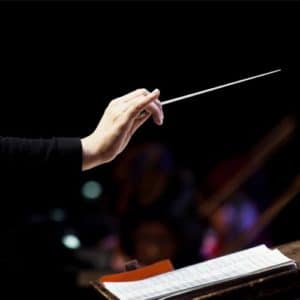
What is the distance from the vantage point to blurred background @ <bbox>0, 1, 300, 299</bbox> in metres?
3.86

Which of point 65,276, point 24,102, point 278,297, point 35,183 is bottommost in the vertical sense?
point 278,297

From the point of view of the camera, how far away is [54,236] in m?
3.02

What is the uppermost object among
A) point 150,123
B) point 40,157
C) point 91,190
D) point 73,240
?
point 150,123

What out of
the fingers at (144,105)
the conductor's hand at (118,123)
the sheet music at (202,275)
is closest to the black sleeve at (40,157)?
the conductor's hand at (118,123)

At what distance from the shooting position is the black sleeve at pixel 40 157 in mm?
1271

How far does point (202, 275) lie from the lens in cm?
112

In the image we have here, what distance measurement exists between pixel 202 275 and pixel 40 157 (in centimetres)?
41

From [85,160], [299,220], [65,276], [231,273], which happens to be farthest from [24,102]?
[231,273]

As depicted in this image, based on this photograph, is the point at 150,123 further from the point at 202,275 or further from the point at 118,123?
the point at 202,275

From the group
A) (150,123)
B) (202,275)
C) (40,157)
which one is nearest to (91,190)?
(150,123)

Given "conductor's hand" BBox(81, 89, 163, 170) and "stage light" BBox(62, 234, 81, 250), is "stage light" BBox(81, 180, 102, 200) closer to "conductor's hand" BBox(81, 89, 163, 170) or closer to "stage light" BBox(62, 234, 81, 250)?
"stage light" BBox(62, 234, 81, 250)

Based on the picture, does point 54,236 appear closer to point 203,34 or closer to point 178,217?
point 178,217

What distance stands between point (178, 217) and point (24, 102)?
4.07 feet

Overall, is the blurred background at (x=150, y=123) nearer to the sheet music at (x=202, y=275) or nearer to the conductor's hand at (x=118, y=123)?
the conductor's hand at (x=118, y=123)
